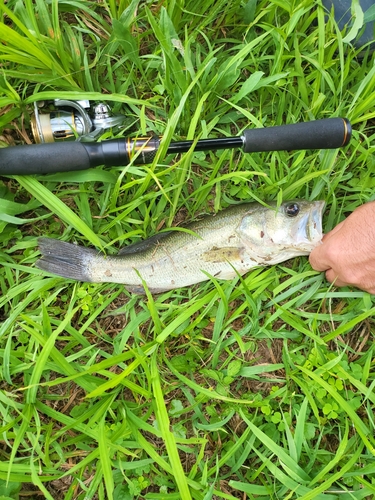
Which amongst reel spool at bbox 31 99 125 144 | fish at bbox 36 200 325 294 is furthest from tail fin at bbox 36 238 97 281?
Answer: reel spool at bbox 31 99 125 144

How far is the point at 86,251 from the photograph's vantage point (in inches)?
104

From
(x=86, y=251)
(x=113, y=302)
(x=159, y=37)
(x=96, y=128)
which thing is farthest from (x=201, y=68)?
(x=113, y=302)

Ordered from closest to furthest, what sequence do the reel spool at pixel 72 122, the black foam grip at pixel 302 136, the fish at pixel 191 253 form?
1. the black foam grip at pixel 302 136
2. the reel spool at pixel 72 122
3. the fish at pixel 191 253

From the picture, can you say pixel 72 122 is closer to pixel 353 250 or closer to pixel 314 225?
pixel 314 225

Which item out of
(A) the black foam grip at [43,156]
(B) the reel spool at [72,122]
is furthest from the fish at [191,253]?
(B) the reel spool at [72,122]

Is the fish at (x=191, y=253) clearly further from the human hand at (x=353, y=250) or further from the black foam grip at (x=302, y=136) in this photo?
the black foam grip at (x=302, y=136)

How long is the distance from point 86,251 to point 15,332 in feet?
2.21

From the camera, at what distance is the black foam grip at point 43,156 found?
2270mm

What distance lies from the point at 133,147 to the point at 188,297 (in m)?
1.02

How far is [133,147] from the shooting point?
2.27 metres

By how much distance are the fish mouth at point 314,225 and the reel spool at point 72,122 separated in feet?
4.32

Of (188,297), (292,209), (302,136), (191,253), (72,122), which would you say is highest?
(72,122)

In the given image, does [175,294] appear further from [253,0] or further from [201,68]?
[253,0]

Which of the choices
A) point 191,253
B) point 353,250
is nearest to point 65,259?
point 191,253
